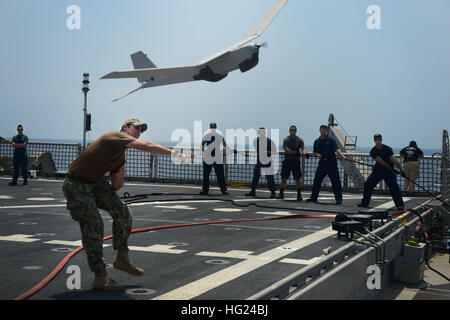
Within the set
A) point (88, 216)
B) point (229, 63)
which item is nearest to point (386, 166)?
point (88, 216)

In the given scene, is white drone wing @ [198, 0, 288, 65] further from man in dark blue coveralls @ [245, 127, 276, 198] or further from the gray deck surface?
the gray deck surface

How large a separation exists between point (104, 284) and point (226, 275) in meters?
1.34

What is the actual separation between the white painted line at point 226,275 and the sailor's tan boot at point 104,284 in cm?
45

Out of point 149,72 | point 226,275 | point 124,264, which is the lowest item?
point 226,275

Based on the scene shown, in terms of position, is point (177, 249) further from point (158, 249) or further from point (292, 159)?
point (292, 159)

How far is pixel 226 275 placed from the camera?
5574 mm

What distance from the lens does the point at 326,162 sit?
1335cm

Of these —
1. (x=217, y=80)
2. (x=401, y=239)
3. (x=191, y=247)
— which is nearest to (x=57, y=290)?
(x=191, y=247)

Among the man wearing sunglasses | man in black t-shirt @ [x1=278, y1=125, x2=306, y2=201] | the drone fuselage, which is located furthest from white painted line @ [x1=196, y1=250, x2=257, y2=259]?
the drone fuselage

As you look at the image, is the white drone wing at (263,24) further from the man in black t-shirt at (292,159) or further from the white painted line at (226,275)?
the white painted line at (226,275)

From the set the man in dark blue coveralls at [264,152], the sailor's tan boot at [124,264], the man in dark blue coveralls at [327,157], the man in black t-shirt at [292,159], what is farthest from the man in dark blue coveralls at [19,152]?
the sailor's tan boot at [124,264]

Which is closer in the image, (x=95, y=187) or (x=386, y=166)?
(x=95, y=187)
